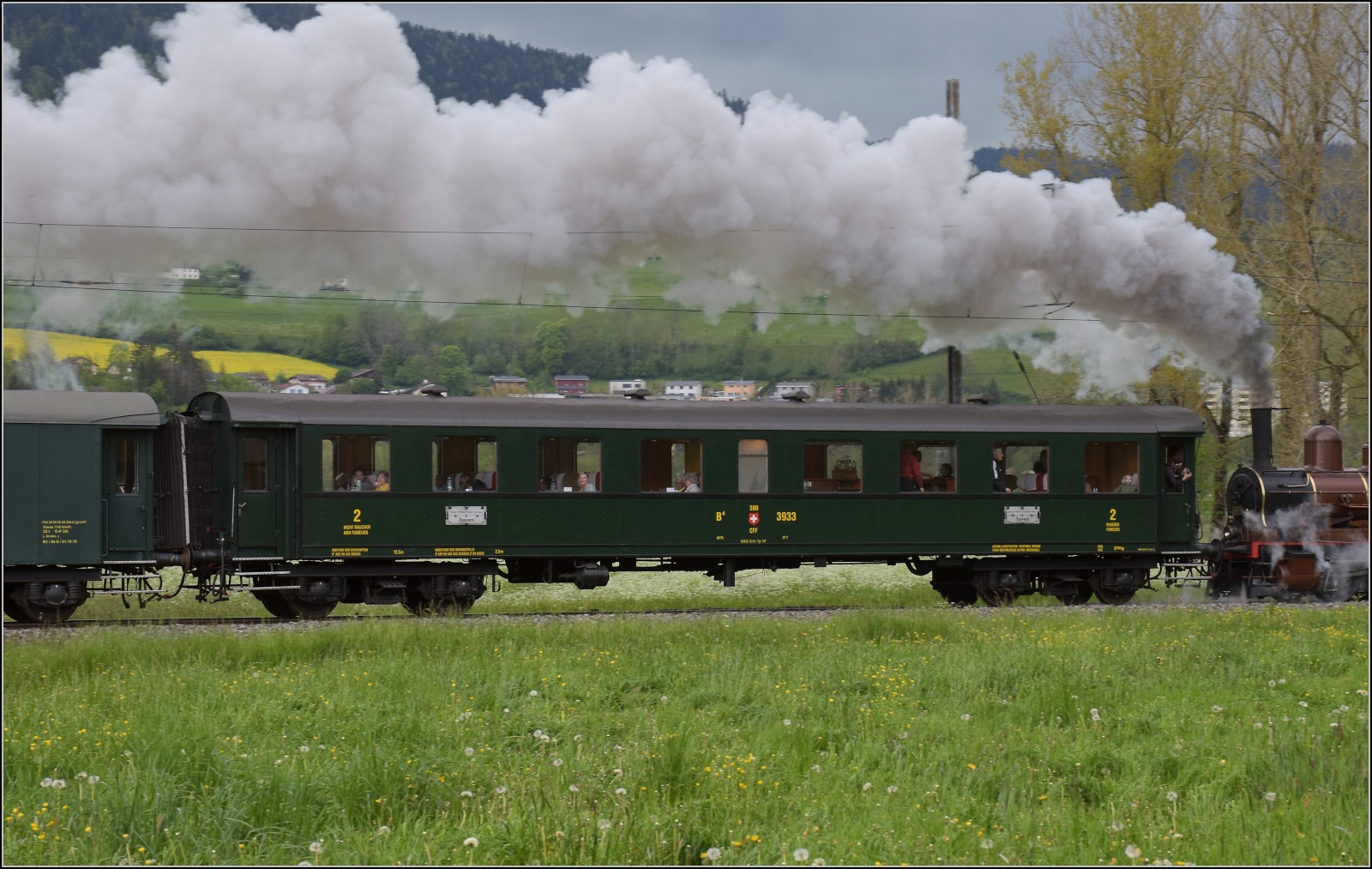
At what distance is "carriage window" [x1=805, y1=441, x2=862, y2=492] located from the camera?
17.8 meters

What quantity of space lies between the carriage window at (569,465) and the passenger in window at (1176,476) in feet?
29.2

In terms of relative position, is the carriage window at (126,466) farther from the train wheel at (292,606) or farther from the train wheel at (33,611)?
the train wheel at (292,606)

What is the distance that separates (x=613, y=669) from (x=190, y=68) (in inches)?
520

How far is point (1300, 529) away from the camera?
1945cm

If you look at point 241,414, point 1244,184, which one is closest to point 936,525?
point 241,414

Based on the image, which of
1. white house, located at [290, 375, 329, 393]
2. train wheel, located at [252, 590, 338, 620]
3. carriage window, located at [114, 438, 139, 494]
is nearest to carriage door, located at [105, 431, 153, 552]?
carriage window, located at [114, 438, 139, 494]

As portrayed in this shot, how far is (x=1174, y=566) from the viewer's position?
63.7 ft

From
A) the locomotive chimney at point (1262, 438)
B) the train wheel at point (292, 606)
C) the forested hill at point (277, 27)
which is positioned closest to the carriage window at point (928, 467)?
the locomotive chimney at point (1262, 438)

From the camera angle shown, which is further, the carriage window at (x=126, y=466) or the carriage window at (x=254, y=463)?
the carriage window at (x=254, y=463)

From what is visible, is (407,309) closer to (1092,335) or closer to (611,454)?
(1092,335)

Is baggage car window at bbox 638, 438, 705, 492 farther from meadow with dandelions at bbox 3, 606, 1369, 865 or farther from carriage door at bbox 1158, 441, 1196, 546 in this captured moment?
carriage door at bbox 1158, 441, 1196, 546

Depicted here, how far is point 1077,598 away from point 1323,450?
4.77 metres

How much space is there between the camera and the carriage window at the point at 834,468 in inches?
699

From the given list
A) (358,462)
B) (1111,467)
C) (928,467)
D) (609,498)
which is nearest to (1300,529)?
(1111,467)
